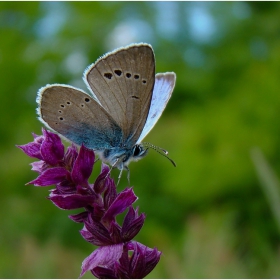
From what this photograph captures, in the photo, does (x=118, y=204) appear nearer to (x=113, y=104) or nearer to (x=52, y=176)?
(x=52, y=176)


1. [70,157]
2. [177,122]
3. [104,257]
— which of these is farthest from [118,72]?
[177,122]

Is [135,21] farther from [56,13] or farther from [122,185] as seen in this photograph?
[122,185]

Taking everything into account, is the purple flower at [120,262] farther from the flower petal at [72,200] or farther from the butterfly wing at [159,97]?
the butterfly wing at [159,97]

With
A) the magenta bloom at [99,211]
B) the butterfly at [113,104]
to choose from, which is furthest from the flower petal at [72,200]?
the butterfly at [113,104]

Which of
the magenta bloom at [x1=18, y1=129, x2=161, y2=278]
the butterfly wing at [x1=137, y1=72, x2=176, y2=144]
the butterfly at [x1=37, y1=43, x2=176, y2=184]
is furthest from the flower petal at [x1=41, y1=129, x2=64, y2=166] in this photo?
the butterfly wing at [x1=137, y1=72, x2=176, y2=144]

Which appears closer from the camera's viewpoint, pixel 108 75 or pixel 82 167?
pixel 82 167

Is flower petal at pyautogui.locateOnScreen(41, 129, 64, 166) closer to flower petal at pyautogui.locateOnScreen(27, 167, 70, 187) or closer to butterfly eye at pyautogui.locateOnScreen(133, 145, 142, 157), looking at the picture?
flower petal at pyautogui.locateOnScreen(27, 167, 70, 187)

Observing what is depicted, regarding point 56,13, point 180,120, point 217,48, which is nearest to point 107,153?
point 180,120
